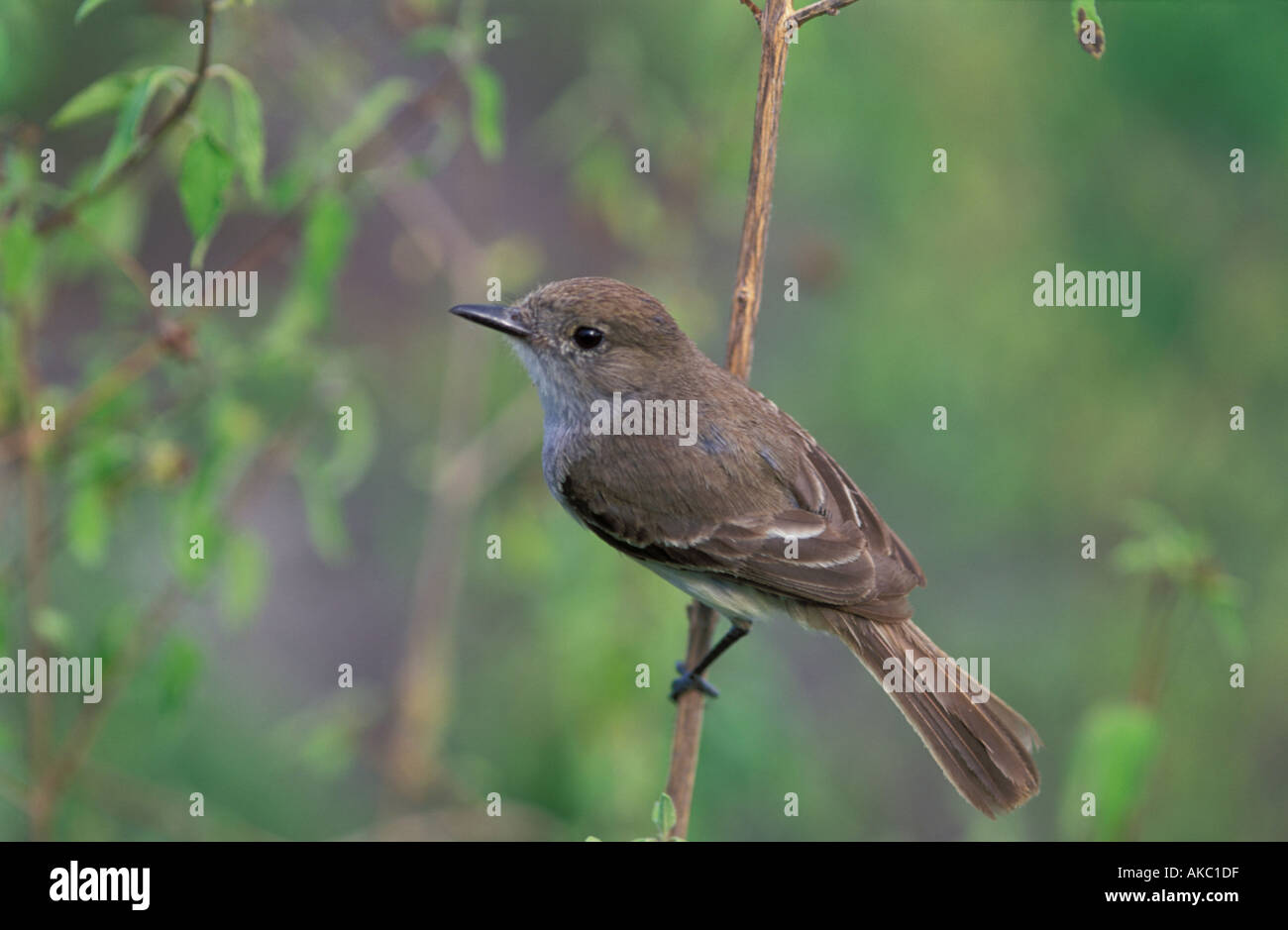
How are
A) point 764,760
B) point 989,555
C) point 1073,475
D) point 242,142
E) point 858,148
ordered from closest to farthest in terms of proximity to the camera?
1. point 242,142
2. point 764,760
3. point 858,148
4. point 1073,475
5. point 989,555

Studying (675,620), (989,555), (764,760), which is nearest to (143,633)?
(675,620)

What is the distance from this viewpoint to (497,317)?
13.1 feet

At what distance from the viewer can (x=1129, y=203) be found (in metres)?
5.11

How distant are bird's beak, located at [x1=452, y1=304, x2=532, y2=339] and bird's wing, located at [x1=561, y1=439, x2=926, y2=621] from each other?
512mm

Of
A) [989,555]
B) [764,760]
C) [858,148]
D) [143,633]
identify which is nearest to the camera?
[143,633]

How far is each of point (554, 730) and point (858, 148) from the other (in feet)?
9.06

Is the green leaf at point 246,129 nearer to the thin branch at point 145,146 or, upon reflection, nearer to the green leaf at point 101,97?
the thin branch at point 145,146

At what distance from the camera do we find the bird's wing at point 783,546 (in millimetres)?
3934

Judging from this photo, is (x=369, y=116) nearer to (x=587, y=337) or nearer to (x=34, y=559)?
(x=587, y=337)

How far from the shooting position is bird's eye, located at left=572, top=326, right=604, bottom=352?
162 inches

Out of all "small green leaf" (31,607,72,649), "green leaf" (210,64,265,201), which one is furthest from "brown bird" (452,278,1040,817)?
"small green leaf" (31,607,72,649)

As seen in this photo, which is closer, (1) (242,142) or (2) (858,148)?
(1) (242,142)

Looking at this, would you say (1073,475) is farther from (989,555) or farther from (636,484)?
(636,484)

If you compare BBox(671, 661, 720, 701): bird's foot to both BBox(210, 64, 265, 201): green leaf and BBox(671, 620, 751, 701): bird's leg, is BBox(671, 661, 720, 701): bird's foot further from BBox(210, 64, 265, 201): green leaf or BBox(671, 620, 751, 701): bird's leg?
BBox(210, 64, 265, 201): green leaf
